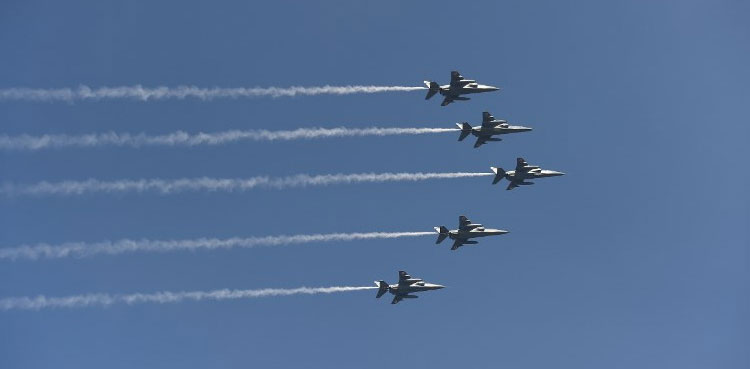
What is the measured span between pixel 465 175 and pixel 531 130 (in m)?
9.56

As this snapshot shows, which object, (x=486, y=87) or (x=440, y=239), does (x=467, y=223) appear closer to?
(x=440, y=239)

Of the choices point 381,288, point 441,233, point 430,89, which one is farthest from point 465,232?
point 430,89

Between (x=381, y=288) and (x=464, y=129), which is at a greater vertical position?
(x=464, y=129)

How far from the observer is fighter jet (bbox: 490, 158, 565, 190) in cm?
12012

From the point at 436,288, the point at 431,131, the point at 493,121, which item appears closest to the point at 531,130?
the point at 493,121

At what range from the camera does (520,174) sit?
398 ft

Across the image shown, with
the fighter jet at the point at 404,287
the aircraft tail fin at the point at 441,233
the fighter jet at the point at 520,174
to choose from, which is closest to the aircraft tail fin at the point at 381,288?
the fighter jet at the point at 404,287

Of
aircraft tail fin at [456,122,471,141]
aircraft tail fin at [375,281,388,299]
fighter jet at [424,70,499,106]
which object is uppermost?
fighter jet at [424,70,499,106]

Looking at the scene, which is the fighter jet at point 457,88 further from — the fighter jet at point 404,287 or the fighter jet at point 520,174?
the fighter jet at point 404,287

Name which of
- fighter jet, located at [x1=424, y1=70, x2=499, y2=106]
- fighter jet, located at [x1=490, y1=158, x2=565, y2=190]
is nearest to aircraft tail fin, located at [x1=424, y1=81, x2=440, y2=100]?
fighter jet, located at [x1=424, y1=70, x2=499, y2=106]

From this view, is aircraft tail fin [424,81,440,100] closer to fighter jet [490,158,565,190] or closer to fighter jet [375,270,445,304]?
fighter jet [490,158,565,190]

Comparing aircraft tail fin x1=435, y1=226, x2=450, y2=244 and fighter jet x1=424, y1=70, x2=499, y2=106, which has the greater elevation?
fighter jet x1=424, y1=70, x2=499, y2=106

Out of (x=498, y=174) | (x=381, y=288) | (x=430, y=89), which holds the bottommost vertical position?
(x=381, y=288)

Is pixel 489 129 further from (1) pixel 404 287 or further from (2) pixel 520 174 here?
(1) pixel 404 287
